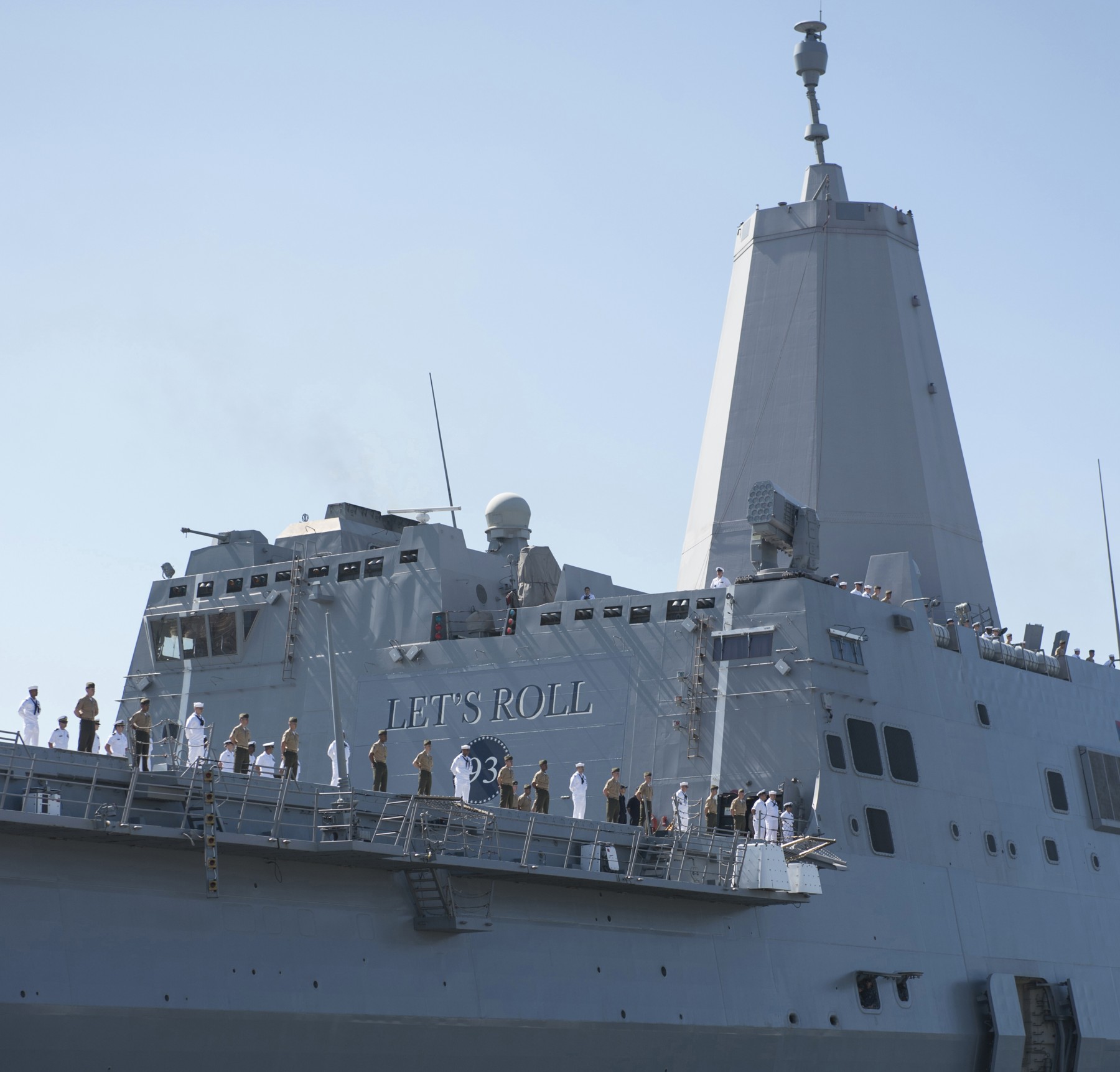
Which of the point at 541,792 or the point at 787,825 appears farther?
the point at 787,825

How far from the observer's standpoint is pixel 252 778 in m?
21.8

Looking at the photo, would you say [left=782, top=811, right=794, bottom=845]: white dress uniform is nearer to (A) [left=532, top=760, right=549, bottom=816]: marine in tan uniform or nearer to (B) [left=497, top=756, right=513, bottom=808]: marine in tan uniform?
(A) [left=532, top=760, right=549, bottom=816]: marine in tan uniform

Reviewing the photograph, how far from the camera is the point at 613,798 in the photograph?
26.8 m

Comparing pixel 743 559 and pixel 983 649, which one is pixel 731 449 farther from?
pixel 983 649

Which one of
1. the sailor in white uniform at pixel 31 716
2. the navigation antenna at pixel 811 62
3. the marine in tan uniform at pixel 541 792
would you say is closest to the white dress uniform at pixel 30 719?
the sailor in white uniform at pixel 31 716

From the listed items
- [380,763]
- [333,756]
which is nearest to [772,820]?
[380,763]

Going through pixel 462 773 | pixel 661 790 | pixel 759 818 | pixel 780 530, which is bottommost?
pixel 759 818

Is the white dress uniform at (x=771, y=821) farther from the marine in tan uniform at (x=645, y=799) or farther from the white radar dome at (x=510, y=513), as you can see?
the white radar dome at (x=510, y=513)

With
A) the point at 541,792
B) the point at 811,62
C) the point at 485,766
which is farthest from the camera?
the point at 811,62

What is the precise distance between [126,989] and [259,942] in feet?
6.40

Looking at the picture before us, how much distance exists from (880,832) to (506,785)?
716 centimetres

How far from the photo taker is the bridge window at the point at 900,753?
29297 mm

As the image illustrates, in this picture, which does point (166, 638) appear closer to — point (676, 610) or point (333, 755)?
point (333, 755)

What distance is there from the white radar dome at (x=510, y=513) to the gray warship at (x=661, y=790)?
70 mm
